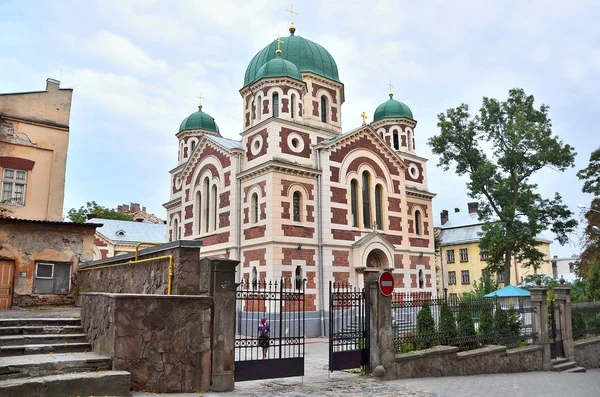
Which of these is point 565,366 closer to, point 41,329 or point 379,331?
point 379,331

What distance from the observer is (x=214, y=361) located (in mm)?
9070

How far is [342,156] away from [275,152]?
13.5 ft

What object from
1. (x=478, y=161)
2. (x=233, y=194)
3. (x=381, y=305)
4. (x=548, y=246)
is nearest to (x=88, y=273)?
(x=381, y=305)

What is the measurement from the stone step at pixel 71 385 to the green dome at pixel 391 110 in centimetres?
2883

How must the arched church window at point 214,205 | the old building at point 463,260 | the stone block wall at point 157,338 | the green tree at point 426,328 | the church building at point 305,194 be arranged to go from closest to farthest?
the stone block wall at point 157,338
the green tree at point 426,328
the church building at point 305,194
the arched church window at point 214,205
the old building at point 463,260

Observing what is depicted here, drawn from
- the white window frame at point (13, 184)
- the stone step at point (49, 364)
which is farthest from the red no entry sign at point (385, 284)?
the white window frame at point (13, 184)

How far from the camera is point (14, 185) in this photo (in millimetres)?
18688

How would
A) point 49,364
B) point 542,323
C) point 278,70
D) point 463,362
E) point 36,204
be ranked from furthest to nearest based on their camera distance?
1. point 278,70
2. point 36,204
3. point 542,323
4. point 463,362
5. point 49,364

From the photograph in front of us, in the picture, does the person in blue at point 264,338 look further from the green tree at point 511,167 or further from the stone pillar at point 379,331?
the green tree at point 511,167

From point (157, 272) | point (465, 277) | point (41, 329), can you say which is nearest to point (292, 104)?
point (157, 272)

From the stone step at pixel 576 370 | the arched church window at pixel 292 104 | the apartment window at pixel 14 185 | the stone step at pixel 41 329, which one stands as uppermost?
the arched church window at pixel 292 104

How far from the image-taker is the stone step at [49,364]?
736 centimetres

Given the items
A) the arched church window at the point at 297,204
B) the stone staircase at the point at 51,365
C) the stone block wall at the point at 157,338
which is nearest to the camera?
the stone staircase at the point at 51,365

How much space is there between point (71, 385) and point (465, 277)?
47.5 meters
